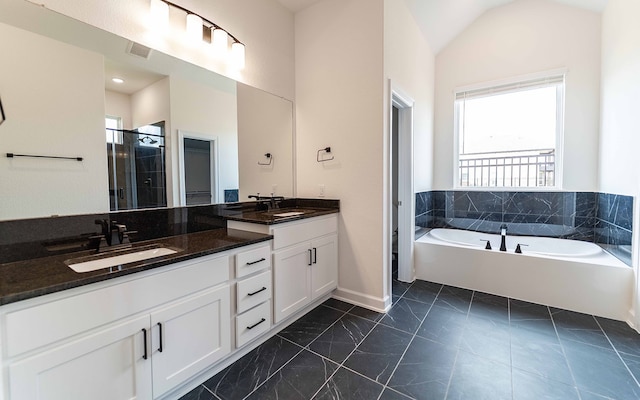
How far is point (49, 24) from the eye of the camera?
1.36 m

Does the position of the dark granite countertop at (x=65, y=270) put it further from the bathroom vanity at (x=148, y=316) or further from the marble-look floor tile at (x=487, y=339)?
the marble-look floor tile at (x=487, y=339)

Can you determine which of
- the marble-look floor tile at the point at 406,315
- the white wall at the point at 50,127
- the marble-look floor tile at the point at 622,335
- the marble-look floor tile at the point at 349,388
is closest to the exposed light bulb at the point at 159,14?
the white wall at the point at 50,127

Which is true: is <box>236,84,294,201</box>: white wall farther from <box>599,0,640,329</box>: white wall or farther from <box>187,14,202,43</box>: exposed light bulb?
<box>599,0,640,329</box>: white wall

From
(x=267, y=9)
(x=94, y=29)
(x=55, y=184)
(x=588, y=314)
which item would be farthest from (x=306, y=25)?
(x=588, y=314)

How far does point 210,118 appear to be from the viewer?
2.12 meters

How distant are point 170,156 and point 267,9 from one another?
1.69 metres

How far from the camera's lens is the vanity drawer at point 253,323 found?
5.46 ft

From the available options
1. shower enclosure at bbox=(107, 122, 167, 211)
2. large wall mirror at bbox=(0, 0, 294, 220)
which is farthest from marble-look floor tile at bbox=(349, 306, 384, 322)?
shower enclosure at bbox=(107, 122, 167, 211)

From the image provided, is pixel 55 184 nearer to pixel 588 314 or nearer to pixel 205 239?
pixel 205 239

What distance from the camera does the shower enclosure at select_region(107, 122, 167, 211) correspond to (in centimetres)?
160

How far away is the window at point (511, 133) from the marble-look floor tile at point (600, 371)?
6.83 feet

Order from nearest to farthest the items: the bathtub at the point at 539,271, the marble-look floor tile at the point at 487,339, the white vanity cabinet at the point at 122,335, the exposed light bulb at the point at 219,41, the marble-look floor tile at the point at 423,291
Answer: the white vanity cabinet at the point at 122,335
the marble-look floor tile at the point at 487,339
the exposed light bulb at the point at 219,41
the bathtub at the point at 539,271
the marble-look floor tile at the point at 423,291

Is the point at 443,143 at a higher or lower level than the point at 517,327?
higher

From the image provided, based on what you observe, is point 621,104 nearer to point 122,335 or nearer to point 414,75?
point 414,75
